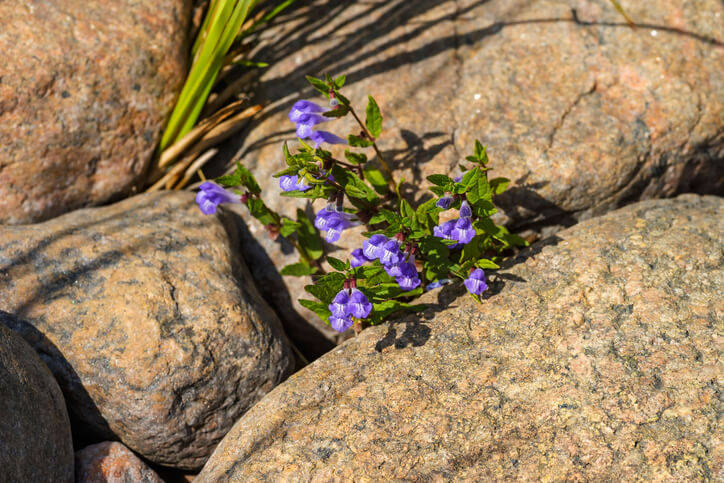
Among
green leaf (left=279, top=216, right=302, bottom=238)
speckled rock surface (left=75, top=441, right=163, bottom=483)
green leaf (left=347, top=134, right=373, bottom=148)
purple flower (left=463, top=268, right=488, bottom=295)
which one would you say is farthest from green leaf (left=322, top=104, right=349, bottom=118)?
speckled rock surface (left=75, top=441, right=163, bottom=483)

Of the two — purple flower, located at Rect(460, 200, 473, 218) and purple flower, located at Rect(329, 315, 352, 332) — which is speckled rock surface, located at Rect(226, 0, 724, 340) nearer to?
purple flower, located at Rect(460, 200, 473, 218)

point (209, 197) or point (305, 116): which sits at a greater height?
point (305, 116)

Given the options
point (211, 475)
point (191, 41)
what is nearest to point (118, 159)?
point (191, 41)

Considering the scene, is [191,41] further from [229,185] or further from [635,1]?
[635,1]

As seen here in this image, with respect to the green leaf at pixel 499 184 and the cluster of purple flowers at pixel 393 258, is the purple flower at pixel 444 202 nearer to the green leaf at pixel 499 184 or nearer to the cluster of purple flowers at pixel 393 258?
the cluster of purple flowers at pixel 393 258

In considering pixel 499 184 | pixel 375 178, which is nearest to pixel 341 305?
pixel 375 178

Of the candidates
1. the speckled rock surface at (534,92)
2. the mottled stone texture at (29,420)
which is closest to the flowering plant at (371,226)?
the speckled rock surface at (534,92)

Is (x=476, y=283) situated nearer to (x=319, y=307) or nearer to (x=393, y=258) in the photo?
(x=393, y=258)
